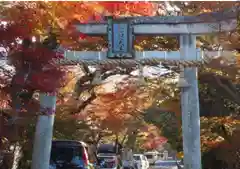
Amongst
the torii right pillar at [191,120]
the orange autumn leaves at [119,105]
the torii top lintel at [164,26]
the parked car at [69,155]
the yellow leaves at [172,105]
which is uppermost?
the torii top lintel at [164,26]

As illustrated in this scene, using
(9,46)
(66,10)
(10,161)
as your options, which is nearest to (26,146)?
(10,161)

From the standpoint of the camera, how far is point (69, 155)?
1617cm

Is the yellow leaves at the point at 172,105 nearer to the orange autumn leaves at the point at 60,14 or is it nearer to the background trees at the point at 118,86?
the background trees at the point at 118,86

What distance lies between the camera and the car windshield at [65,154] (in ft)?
52.7

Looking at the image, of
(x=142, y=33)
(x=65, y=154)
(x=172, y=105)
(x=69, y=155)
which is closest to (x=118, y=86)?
(x=172, y=105)

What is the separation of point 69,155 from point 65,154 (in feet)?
0.85

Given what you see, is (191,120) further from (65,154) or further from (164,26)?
(65,154)

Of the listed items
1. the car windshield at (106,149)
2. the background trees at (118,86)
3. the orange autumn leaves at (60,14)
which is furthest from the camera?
the car windshield at (106,149)

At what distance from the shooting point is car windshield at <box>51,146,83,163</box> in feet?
52.7

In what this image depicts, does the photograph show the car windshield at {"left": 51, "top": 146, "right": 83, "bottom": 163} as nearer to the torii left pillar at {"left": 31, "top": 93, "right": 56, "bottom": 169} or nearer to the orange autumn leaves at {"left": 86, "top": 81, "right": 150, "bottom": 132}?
the torii left pillar at {"left": 31, "top": 93, "right": 56, "bottom": 169}

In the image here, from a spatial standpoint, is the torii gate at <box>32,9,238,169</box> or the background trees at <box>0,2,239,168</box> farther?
the torii gate at <box>32,9,238,169</box>

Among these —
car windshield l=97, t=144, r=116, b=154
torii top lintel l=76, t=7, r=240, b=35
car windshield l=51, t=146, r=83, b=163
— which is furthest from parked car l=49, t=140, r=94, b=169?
car windshield l=97, t=144, r=116, b=154

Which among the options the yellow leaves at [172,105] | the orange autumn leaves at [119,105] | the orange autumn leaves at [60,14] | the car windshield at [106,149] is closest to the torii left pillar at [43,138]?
the orange autumn leaves at [60,14]

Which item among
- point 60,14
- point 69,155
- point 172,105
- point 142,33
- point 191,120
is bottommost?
point 69,155
